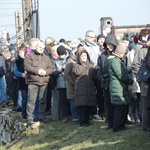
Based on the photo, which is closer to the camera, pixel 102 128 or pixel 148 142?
pixel 148 142

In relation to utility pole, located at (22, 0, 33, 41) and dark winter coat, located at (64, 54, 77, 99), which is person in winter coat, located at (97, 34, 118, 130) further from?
utility pole, located at (22, 0, 33, 41)

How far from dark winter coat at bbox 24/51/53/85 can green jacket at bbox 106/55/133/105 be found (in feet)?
6.62

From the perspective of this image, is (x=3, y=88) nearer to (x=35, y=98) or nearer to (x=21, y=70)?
(x=21, y=70)

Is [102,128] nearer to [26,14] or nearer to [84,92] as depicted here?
[84,92]

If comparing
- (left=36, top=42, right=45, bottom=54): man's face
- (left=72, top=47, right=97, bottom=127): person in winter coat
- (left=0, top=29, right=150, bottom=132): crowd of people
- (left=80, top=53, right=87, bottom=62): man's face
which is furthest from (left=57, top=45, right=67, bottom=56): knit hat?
(left=80, top=53, right=87, bottom=62): man's face

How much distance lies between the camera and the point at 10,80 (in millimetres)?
11625

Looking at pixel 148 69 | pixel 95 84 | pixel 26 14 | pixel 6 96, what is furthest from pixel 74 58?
pixel 26 14

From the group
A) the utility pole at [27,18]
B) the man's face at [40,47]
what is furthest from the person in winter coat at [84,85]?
the utility pole at [27,18]

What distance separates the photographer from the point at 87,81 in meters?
8.22

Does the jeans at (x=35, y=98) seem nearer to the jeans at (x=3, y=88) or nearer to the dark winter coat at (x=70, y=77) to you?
the dark winter coat at (x=70, y=77)

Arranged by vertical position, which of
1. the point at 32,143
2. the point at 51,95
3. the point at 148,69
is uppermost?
the point at 148,69

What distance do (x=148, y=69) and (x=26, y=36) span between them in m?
12.0

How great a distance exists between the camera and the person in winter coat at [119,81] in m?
7.11

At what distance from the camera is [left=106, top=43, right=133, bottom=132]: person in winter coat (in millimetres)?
7113
